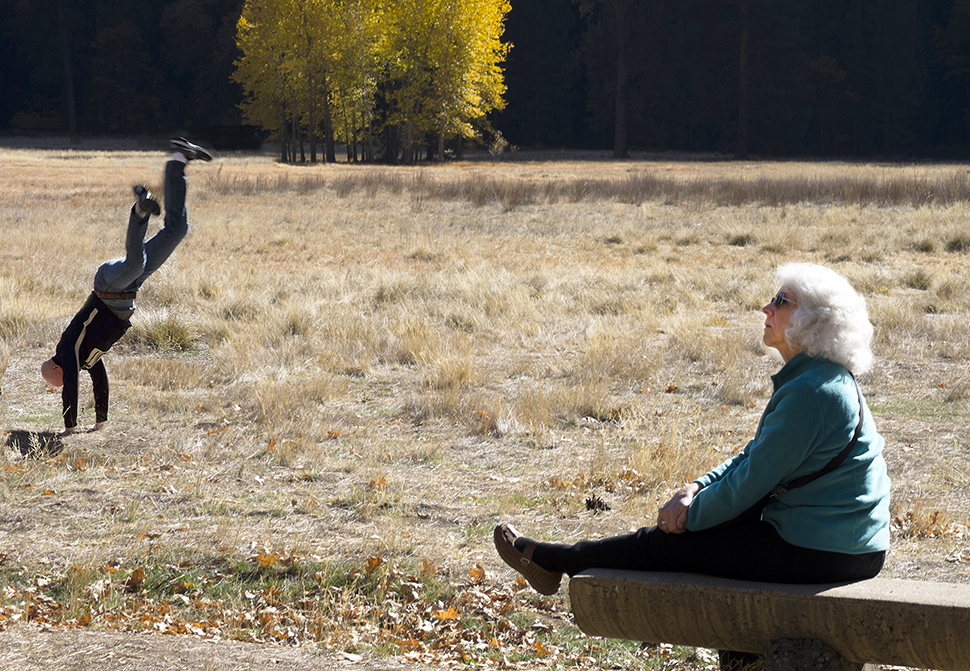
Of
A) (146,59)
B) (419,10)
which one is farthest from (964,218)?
(146,59)

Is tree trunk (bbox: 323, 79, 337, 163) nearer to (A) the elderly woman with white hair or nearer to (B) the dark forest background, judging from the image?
(B) the dark forest background

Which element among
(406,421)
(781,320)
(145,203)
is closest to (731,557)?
(781,320)

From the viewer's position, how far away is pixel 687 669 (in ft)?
14.0

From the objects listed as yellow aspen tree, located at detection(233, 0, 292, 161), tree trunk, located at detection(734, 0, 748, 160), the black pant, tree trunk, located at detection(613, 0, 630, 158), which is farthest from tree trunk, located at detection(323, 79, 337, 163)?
the black pant

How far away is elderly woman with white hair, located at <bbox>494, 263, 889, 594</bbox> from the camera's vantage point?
3113 mm

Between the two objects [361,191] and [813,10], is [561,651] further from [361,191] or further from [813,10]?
[813,10]

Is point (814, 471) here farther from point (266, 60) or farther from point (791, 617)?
point (266, 60)

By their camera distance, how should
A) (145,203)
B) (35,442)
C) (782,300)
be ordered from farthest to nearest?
(35,442), (145,203), (782,300)

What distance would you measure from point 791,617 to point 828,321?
929 mm

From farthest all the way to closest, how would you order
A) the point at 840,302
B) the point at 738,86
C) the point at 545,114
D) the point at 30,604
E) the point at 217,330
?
the point at 545,114
the point at 738,86
the point at 217,330
the point at 30,604
the point at 840,302

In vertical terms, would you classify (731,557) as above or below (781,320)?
below

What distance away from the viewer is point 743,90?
65375 mm

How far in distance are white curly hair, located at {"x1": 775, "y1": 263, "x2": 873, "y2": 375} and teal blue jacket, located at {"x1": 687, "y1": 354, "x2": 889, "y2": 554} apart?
5cm

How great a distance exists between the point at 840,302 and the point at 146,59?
246ft
